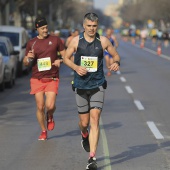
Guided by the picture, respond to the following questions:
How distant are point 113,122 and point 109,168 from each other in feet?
14.2

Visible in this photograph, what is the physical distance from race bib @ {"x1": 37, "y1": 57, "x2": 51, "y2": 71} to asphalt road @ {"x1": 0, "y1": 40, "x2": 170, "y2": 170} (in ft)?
3.59

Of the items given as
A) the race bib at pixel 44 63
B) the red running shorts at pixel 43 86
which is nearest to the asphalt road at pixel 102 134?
the red running shorts at pixel 43 86

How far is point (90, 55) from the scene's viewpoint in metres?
7.77

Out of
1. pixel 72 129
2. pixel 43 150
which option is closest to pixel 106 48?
pixel 43 150

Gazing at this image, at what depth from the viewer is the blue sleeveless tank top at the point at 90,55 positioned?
7801 millimetres

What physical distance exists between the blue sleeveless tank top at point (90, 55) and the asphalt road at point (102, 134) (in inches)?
38.9

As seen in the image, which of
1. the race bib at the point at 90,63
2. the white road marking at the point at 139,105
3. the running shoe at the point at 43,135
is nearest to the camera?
the race bib at the point at 90,63

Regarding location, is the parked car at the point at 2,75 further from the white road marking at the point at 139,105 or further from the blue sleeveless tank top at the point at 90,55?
the blue sleeveless tank top at the point at 90,55

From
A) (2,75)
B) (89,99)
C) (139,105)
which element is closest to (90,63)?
(89,99)

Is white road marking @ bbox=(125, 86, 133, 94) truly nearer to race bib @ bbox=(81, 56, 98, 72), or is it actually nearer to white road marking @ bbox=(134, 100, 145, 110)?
white road marking @ bbox=(134, 100, 145, 110)

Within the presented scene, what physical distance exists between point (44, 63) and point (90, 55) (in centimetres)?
215

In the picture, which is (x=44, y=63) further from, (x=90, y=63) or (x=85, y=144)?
(x=90, y=63)

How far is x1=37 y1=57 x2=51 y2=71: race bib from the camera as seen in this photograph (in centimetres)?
983

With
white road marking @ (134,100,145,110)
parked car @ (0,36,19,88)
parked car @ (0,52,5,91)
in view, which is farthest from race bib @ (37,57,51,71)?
parked car @ (0,36,19,88)
